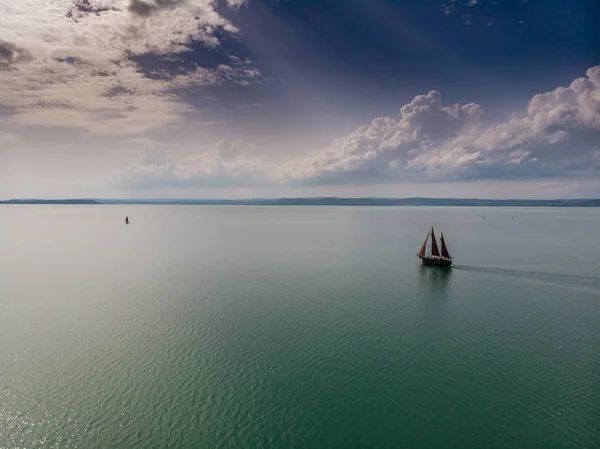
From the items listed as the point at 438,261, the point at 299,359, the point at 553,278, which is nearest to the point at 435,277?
the point at 438,261

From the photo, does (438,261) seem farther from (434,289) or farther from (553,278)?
(553,278)

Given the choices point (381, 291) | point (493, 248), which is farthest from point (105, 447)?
point (493, 248)

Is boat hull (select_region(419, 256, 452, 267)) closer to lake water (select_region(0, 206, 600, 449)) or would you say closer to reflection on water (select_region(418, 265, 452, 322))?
reflection on water (select_region(418, 265, 452, 322))

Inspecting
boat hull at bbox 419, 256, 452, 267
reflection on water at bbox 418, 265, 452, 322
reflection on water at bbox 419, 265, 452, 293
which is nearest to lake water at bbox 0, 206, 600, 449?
reflection on water at bbox 418, 265, 452, 322

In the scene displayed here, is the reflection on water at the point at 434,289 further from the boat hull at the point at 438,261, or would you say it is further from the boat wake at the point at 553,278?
the boat wake at the point at 553,278

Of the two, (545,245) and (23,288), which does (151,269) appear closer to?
(23,288)
